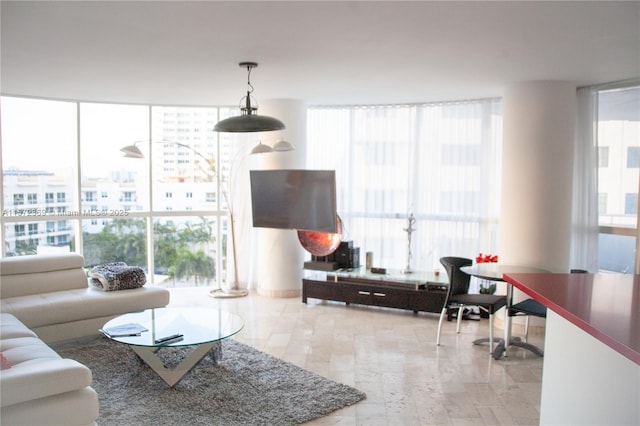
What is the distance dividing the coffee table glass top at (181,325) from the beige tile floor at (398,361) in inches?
24.5

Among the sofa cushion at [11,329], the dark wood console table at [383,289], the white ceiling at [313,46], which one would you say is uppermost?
the white ceiling at [313,46]

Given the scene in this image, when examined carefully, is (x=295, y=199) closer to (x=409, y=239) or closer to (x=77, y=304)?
(x=409, y=239)

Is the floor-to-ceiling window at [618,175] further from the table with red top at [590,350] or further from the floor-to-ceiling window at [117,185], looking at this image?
the floor-to-ceiling window at [117,185]

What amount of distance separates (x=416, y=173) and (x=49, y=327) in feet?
14.6

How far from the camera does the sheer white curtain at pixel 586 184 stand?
210 inches

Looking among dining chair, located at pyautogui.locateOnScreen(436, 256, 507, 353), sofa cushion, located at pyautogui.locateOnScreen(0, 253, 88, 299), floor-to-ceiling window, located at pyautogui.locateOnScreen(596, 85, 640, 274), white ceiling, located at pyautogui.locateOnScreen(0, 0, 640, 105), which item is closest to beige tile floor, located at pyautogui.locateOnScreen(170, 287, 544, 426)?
dining chair, located at pyautogui.locateOnScreen(436, 256, 507, 353)

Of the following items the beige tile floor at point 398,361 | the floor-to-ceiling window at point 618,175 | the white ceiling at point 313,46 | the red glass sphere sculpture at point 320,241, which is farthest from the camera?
the red glass sphere sculpture at point 320,241

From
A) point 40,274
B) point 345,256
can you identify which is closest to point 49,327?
point 40,274

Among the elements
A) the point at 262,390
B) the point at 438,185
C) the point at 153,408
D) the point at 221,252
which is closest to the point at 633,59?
the point at 438,185

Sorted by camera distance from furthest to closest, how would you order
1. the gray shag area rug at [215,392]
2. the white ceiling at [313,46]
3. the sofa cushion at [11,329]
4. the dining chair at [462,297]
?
the dining chair at [462,297], the sofa cushion at [11,329], the gray shag area rug at [215,392], the white ceiling at [313,46]

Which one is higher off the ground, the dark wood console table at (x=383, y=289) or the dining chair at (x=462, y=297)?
the dining chair at (x=462, y=297)

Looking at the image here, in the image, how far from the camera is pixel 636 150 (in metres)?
5.03

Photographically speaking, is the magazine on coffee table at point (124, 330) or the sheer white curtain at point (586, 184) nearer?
the magazine on coffee table at point (124, 330)

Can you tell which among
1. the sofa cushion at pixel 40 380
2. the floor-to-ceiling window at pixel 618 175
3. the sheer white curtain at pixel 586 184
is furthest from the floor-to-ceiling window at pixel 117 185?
the floor-to-ceiling window at pixel 618 175
